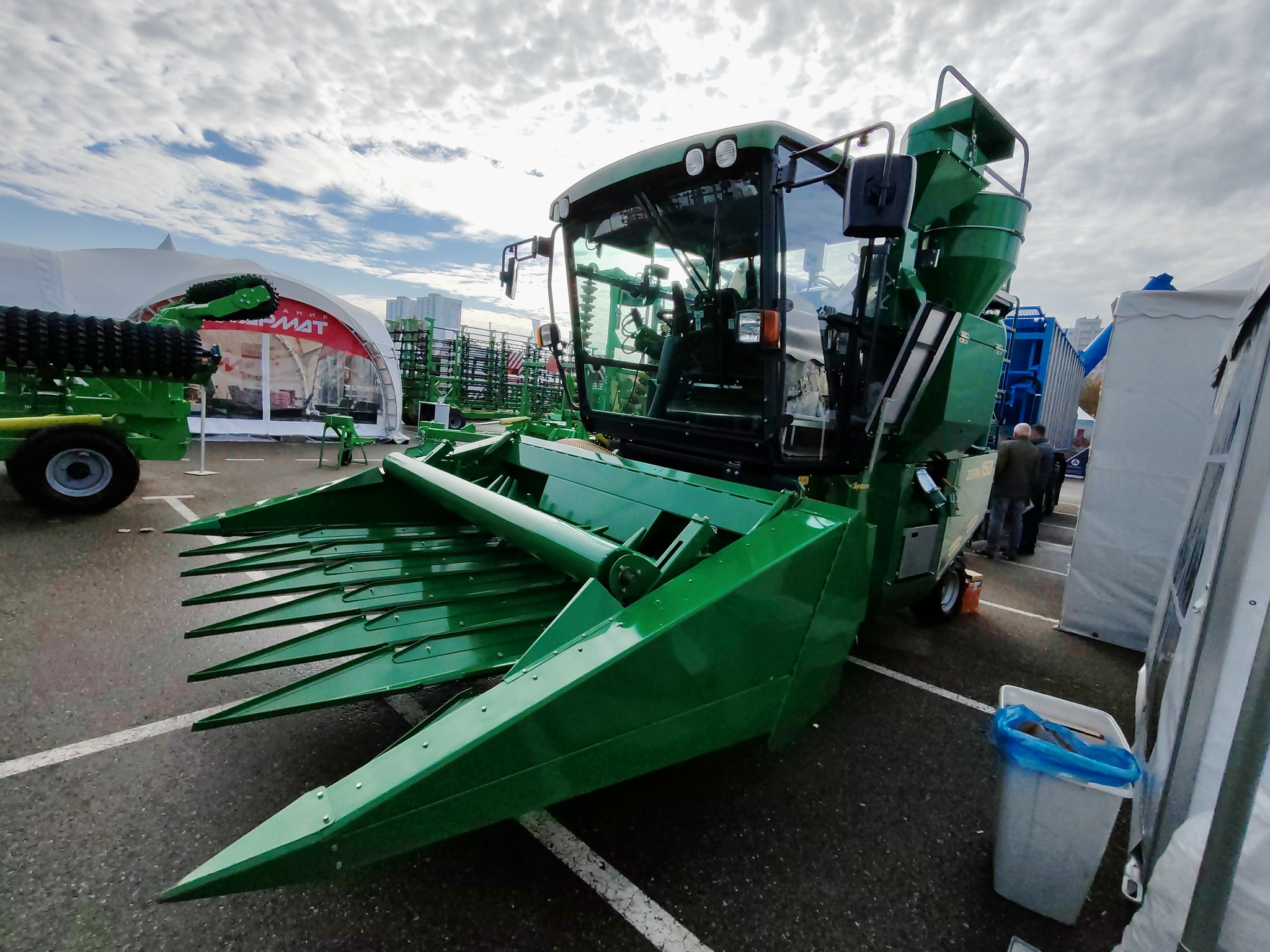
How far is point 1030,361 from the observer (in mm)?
8984

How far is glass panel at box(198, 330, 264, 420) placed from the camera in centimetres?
1331

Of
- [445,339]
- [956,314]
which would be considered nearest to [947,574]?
[956,314]

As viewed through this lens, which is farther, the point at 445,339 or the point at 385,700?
the point at 445,339

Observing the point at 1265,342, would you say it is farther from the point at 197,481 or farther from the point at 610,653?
the point at 197,481

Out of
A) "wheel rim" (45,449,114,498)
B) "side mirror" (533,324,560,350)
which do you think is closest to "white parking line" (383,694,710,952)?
"side mirror" (533,324,560,350)

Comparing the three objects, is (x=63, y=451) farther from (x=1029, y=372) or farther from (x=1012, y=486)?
(x=1029, y=372)

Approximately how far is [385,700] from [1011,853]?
2489 mm

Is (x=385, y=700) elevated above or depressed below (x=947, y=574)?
below

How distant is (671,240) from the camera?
124 inches

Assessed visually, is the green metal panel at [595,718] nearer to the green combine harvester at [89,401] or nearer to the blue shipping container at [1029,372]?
the green combine harvester at [89,401]

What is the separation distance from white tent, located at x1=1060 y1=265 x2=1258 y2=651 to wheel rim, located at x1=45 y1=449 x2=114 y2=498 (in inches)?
338

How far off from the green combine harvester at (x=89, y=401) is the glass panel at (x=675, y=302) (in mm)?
5087

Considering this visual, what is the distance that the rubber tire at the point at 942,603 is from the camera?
14.3 feet

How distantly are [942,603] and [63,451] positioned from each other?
783 centimetres
